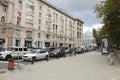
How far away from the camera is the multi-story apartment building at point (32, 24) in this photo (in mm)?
46250

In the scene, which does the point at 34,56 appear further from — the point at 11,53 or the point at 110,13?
the point at 110,13

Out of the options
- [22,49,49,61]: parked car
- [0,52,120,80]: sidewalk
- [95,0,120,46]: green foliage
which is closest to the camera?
[0,52,120,80]: sidewalk

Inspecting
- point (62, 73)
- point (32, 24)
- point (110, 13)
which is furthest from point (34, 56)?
point (32, 24)

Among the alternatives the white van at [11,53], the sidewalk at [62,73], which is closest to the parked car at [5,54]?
the white van at [11,53]

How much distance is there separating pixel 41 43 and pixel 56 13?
1764 cm

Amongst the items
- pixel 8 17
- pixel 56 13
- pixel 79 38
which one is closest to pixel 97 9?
pixel 8 17

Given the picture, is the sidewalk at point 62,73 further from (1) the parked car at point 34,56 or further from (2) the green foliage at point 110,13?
(2) the green foliage at point 110,13

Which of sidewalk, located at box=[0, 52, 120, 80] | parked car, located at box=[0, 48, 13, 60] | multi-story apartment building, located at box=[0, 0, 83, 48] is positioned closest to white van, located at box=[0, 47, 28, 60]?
parked car, located at box=[0, 48, 13, 60]

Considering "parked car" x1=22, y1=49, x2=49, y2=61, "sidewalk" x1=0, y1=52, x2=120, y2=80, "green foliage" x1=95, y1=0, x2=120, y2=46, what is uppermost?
"green foliage" x1=95, y1=0, x2=120, y2=46

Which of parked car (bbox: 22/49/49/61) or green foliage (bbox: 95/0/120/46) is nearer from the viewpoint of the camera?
green foliage (bbox: 95/0/120/46)

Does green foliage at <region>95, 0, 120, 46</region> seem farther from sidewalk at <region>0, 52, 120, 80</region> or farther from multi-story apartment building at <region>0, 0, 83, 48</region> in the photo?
multi-story apartment building at <region>0, 0, 83, 48</region>

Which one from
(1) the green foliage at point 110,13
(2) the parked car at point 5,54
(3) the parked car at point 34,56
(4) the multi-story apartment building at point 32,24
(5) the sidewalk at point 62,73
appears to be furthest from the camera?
(4) the multi-story apartment building at point 32,24

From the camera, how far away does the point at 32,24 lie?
5781cm

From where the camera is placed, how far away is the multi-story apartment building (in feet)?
152
